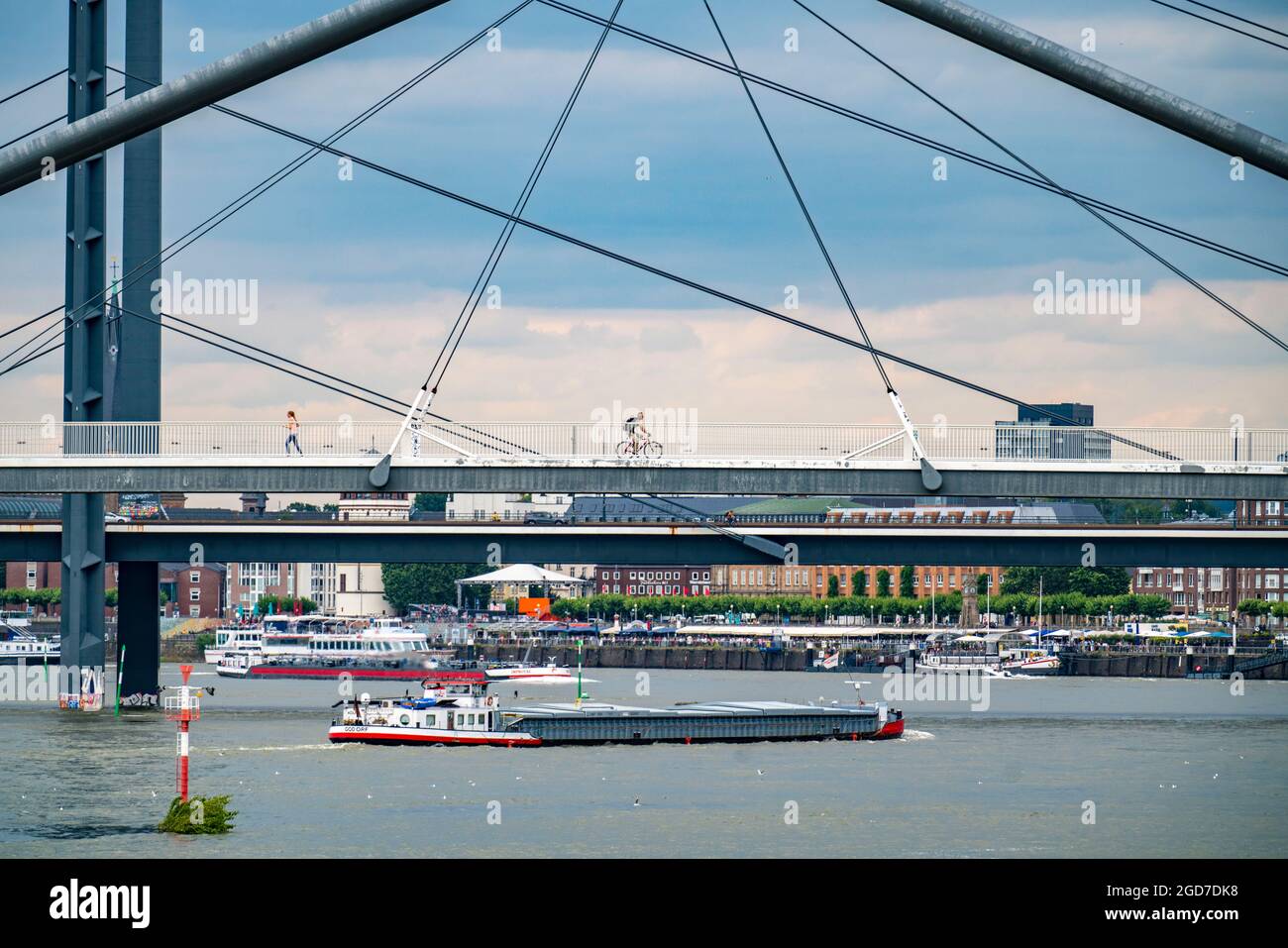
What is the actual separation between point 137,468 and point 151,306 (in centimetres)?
1103

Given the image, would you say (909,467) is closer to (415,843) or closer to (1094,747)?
(1094,747)

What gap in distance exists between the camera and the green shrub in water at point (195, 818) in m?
30.6

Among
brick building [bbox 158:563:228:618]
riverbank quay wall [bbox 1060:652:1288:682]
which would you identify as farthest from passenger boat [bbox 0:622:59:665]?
riverbank quay wall [bbox 1060:652:1288:682]

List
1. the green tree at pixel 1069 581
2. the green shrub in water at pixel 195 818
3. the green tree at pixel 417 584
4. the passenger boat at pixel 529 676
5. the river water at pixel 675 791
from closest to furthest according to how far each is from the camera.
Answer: the river water at pixel 675 791 → the green shrub in water at pixel 195 818 → the passenger boat at pixel 529 676 → the green tree at pixel 1069 581 → the green tree at pixel 417 584

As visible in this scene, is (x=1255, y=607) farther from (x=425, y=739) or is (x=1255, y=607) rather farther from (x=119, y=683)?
(x=425, y=739)

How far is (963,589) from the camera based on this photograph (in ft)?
496

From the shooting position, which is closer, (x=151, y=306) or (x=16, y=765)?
Result: (x=16, y=765)

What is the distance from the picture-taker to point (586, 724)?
51938 mm

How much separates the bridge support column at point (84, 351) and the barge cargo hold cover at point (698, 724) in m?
15.4

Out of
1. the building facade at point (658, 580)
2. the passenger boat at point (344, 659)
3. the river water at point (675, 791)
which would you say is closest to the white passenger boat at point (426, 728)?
the river water at point (675, 791)

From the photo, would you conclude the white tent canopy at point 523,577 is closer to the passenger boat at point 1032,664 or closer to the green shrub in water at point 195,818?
the passenger boat at point 1032,664

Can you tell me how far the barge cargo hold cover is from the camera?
51.6 m
